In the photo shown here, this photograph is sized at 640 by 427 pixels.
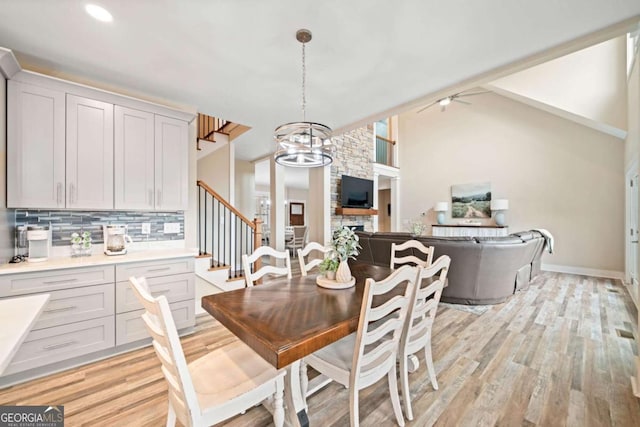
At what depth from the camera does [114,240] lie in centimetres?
257

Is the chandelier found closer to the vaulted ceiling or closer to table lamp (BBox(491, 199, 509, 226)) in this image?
the vaulted ceiling

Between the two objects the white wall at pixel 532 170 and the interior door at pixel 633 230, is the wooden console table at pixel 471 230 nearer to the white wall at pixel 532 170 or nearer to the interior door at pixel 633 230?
the white wall at pixel 532 170

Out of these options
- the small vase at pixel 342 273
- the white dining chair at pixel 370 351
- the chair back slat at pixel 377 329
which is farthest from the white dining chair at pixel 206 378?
the small vase at pixel 342 273

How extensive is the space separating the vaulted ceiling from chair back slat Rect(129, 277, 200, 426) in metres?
1.88

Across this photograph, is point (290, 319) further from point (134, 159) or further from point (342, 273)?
point (134, 159)

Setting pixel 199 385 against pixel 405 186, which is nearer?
pixel 199 385

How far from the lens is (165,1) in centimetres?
169

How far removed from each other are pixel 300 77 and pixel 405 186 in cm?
638

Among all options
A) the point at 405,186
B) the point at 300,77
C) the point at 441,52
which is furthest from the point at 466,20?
the point at 405,186

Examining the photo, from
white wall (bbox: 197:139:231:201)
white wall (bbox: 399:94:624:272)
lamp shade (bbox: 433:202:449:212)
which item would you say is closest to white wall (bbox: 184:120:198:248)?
white wall (bbox: 197:139:231:201)

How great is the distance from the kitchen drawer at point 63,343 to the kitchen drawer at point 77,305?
0.16 feet

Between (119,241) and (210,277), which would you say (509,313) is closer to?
(210,277)

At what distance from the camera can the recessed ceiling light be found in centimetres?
173

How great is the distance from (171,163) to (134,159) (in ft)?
1.13
